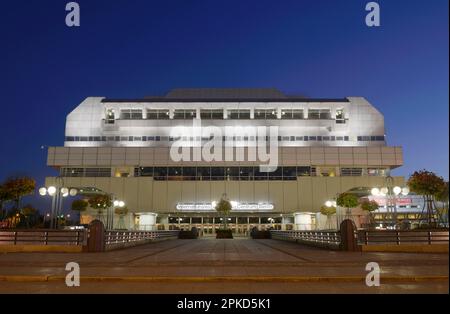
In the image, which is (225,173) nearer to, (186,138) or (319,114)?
(186,138)

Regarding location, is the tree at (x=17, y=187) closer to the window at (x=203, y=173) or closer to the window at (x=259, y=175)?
the window at (x=203, y=173)

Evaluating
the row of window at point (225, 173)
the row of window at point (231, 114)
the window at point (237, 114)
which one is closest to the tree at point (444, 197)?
the row of window at point (225, 173)

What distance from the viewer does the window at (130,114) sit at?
275ft

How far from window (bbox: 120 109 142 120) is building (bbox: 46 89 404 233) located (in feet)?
8.26

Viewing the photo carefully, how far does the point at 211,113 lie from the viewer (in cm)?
8338

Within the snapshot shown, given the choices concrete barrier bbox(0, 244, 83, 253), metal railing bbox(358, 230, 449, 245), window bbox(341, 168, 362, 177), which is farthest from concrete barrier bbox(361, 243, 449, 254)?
window bbox(341, 168, 362, 177)

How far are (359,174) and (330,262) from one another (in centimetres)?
6027

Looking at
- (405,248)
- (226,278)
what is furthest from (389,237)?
(226,278)

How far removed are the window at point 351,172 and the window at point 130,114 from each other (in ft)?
132

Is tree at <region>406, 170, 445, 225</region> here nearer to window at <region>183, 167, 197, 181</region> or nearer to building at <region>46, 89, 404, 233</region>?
building at <region>46, 89, 404, 233</region>

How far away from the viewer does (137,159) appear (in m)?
74.0

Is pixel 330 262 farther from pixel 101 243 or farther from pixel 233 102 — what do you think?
pixel 233 102

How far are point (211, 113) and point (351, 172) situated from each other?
28.7 meters
